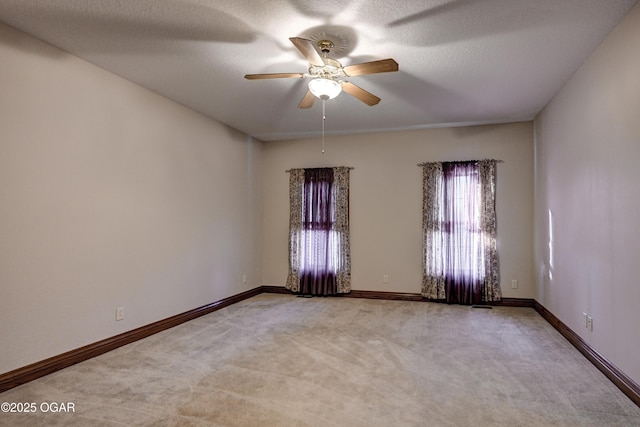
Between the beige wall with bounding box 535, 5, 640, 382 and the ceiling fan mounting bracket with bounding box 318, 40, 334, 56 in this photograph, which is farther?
the ceiling fan mounting bracket with bounding box 318, 40, 334, 56

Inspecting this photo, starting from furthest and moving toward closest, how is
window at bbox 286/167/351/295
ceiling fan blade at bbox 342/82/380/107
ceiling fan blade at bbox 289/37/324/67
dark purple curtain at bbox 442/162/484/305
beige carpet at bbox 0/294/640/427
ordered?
window at bbox 286/167/351/295
dark purple curtain at bbox 442/162/484/305
ceiling fan blade at bbox 342/82/380/107
ceiling fan blade at bbox 289/37/324/67
beige carpet at bbox 0/294/640/427

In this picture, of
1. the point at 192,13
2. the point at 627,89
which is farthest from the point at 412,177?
the point at 192,13

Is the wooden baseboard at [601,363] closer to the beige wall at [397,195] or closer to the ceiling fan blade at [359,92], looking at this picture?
the beige wall at [397,195]

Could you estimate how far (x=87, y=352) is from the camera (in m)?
3.28

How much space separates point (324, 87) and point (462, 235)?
3.58m

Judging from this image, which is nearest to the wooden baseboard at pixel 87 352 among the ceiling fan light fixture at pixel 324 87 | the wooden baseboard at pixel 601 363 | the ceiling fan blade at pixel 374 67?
the ceiling fan light fixture at pixel 324 87

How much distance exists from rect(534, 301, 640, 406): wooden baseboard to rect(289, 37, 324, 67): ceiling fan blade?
3.21 metres

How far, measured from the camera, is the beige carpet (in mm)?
2314

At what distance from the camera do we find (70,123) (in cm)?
323

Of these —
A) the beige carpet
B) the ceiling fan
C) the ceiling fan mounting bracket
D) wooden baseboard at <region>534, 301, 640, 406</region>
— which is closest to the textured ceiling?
the ceiling fan mounting bracket

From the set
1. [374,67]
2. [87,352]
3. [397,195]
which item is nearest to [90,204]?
[87,352]

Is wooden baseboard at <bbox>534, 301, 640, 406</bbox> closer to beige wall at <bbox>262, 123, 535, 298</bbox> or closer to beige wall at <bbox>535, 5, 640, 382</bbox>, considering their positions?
beige wall at <bbox>535, 5, 640, 382</bbox>

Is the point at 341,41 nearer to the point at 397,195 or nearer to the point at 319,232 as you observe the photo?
the point at 397,195

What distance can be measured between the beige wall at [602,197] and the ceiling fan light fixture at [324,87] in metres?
2.13
